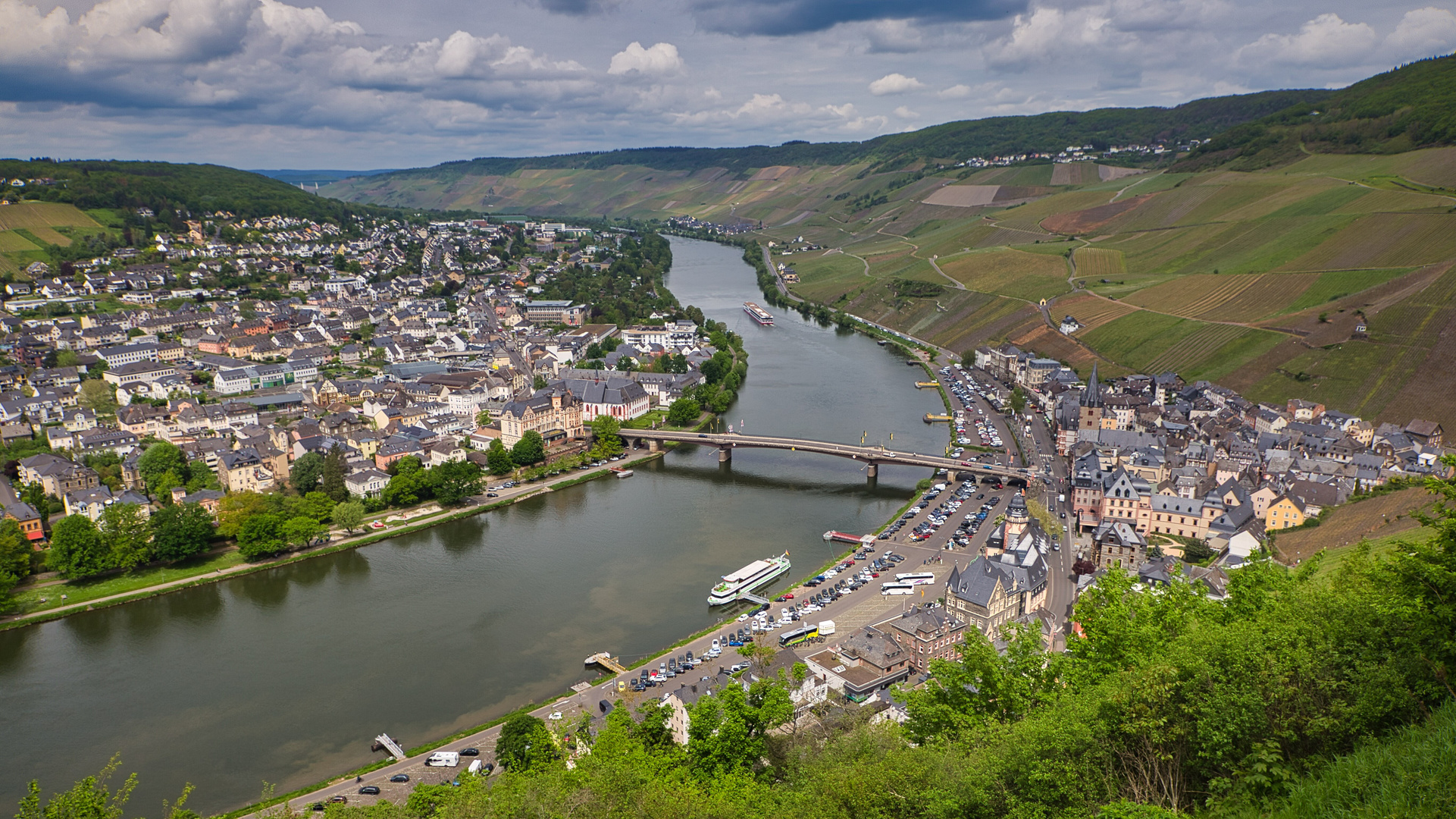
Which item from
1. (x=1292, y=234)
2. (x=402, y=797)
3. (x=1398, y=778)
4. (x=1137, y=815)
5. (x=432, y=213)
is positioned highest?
(x=432, y=213)

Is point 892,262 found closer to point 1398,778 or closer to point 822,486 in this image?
point 822,486

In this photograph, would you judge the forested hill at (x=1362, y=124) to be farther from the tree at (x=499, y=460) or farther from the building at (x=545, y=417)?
the tree at (x=499, y=460)

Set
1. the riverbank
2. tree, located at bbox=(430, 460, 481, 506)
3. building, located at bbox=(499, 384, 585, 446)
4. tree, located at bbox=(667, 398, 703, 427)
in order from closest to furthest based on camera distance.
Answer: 1. the riverbank
2. tree, located at bbox=(430, 460, 481, 506)
3. building, located at bbox=(499, 384, 585, 446)
4. tree, located at bbox=(667, 398, 703, 427)

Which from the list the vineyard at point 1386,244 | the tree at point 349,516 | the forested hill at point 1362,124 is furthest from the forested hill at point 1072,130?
the tree at point 349,516

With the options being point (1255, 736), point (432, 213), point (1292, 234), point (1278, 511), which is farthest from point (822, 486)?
point (432, 213)

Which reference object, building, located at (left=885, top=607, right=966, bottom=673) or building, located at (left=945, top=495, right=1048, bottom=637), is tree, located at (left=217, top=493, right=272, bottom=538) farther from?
building, located at (left=945, top=495, right=1048, bottom=637)

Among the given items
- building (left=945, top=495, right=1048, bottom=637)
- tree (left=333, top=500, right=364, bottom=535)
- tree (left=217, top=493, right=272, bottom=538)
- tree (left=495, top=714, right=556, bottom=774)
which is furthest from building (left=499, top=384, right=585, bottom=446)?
tree (left=495, top=714, right=556, bottom=774)
